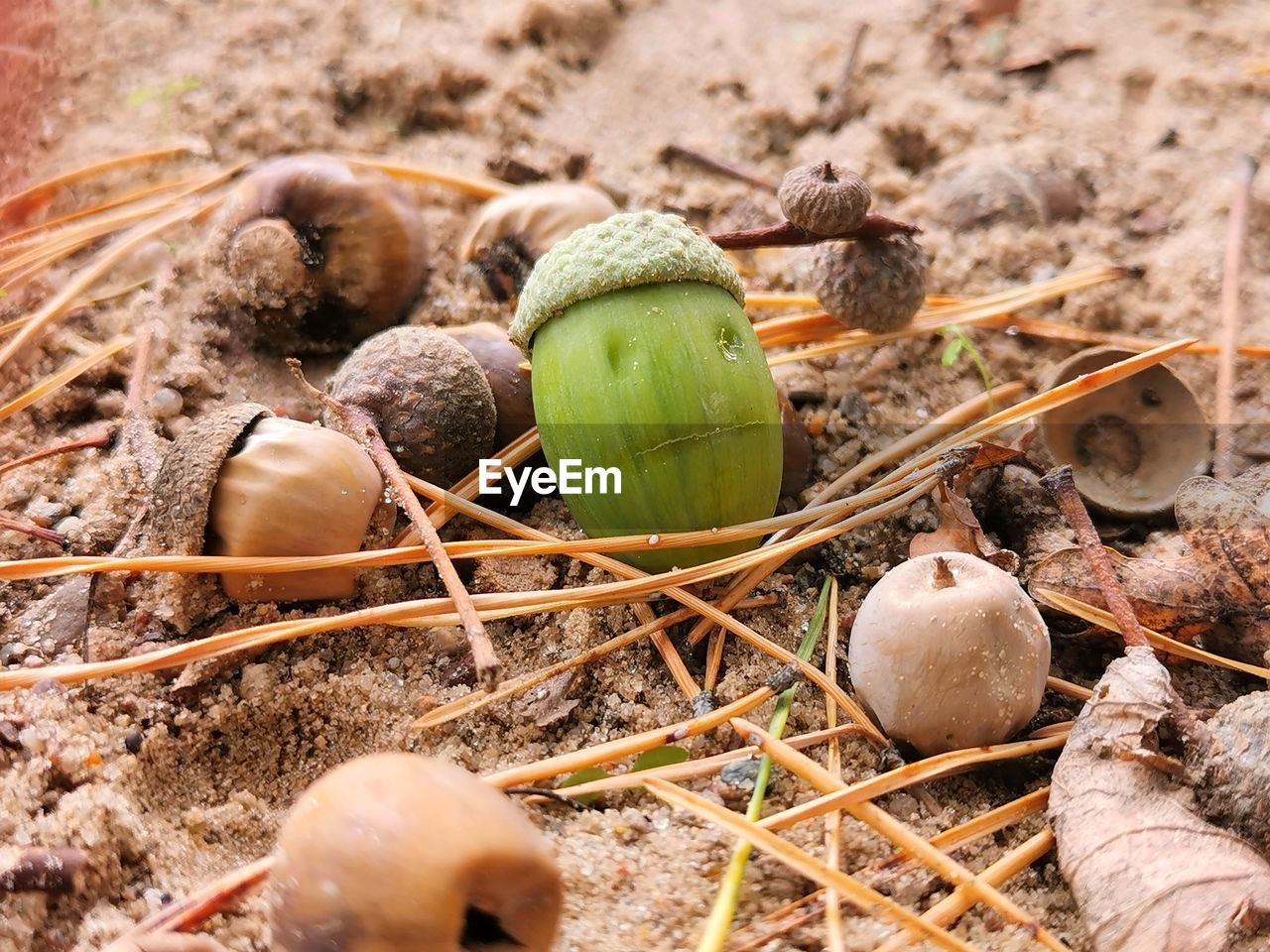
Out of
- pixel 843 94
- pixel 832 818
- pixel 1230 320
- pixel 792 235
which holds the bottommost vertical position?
pixel 832 818

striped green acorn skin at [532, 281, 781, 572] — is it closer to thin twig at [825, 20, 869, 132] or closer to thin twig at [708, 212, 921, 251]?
thin twig at [708, 212, 921, 251]

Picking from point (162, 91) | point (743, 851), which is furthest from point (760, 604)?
point (162, 91)

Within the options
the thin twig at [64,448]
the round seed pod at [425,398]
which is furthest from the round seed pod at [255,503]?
the thin twig at [64,448]

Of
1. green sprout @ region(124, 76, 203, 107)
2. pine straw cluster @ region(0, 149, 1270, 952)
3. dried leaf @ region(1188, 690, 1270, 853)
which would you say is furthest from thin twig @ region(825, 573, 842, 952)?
green sprout @ region(124, 76, 203, 107)

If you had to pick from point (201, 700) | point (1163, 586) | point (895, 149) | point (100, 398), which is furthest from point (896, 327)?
point (100, 398)

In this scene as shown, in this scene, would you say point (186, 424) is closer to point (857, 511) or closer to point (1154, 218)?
point (857, 511)

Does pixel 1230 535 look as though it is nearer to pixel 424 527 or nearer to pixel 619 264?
pixel 619 264
